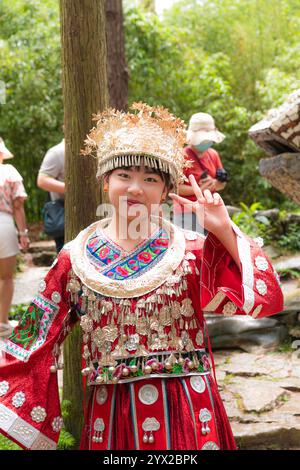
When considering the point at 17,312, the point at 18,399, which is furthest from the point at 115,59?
the point at 18,399

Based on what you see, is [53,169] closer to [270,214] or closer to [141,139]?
[141,139]

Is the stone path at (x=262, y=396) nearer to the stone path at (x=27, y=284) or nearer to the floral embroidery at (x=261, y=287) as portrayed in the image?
the floral embroidery at (x=261, y=287)

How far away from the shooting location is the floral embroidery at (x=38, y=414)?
212 cm

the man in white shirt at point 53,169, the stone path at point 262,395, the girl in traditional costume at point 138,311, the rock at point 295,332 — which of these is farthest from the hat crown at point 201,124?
the girl in traditional costume at point 138,311

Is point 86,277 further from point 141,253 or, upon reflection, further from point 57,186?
point 57,186

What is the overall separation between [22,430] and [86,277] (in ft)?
1.81

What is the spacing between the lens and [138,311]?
6.77 feet

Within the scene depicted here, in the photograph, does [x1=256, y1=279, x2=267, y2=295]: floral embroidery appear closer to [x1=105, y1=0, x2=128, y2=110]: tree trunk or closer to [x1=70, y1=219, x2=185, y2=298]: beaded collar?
[x1=70, y1=219, x2=185, y2=298]: beaded collar

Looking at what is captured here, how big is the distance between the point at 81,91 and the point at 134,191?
0.83 metres

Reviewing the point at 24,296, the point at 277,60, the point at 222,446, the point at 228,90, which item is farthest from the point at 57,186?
the point at 277,60

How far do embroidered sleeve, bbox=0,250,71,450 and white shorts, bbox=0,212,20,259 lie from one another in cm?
271

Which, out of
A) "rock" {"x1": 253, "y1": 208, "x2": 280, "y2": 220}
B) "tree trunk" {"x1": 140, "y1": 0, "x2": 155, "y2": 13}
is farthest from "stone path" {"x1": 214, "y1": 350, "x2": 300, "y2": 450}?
"tree trunk" {"x1": 140, "y1": 0, "x2": 155, "y2": 13}

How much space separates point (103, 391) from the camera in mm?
2127

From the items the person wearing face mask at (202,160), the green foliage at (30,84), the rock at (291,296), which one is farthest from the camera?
the green foliage at (30,84)
